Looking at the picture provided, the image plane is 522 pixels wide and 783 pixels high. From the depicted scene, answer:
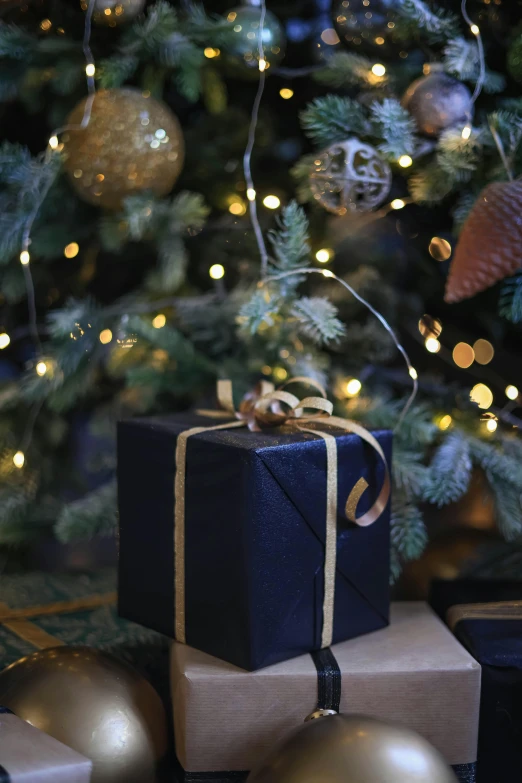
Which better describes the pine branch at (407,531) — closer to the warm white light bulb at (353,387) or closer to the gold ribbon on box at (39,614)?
the warm white light bulb at (353,387)

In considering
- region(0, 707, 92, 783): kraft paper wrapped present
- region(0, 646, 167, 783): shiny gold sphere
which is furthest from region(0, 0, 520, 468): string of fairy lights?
region(0, 707, 92, 783): kraft paper wrapped present

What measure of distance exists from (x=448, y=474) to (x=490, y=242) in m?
0.28

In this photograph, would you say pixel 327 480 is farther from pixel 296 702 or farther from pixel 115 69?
pixel 115 69

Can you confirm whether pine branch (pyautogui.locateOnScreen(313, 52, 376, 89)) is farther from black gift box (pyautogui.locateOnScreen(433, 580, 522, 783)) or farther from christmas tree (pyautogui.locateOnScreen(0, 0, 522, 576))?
black gift box (pyautogui.locateOnScreen(433, 580, 522, 783))

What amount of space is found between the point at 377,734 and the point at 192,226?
73 cm

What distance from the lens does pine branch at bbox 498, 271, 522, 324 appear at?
91cm

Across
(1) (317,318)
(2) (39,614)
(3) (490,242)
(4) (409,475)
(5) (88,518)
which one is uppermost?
(3) (490,242)

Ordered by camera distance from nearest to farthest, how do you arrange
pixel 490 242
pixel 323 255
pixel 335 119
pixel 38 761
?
pixel 38 761
pixel 490 242
pixel 335 119
pixel 323 255

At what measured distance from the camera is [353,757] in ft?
2.04

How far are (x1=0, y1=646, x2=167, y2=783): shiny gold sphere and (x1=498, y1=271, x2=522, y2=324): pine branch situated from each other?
0.58 metres

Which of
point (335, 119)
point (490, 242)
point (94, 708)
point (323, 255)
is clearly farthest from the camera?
point (323, 255)

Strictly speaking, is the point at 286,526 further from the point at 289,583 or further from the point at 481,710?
the point at 481,710

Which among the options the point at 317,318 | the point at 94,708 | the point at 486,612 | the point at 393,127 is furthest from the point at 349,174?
the point at 94,708

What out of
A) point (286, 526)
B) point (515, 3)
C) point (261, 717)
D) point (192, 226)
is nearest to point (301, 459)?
point (286, 526)
